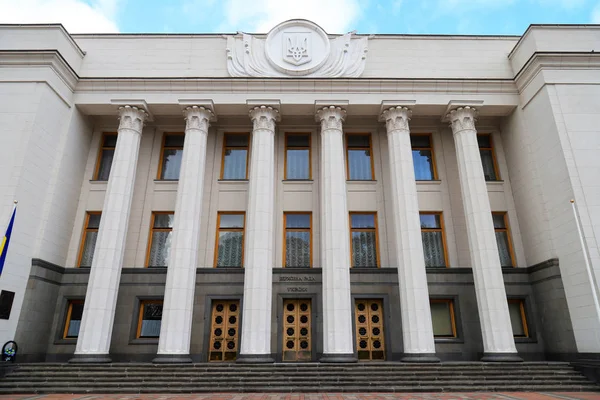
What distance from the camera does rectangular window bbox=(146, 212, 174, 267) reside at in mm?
16062

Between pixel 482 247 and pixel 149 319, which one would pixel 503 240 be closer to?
pixel 482 247

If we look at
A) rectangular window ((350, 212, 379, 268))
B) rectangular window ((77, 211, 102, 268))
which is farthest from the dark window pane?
rectangular window ((77, 211, 102, 268))

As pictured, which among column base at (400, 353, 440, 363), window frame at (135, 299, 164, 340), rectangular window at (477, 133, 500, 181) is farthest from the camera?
rectangular window at (477, 133, 500, 181)

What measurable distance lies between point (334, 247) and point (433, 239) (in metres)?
4.96

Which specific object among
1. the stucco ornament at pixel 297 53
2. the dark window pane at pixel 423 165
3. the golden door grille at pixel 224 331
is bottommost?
the golden door grille at pixel 224 331

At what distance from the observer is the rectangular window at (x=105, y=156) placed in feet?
56.3

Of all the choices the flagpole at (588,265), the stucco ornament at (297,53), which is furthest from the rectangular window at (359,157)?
the flagpole at (588,265)

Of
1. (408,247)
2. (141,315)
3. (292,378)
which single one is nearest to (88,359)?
(141,315)

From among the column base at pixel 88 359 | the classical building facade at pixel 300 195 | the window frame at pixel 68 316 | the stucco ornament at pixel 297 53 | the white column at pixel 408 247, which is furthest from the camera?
the stucco ornament at pixel 297 53

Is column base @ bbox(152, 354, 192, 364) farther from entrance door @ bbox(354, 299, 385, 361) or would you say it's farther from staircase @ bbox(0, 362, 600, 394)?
entrance door @ bbox(354, 299, 385, 361)

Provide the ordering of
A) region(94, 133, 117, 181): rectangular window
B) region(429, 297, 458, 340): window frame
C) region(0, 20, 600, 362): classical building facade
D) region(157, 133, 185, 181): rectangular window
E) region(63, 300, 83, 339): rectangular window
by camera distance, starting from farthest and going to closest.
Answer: region(157, 133, 185, 181): rectangular window < region(94, 133, 117, 181): rectangular window < region(429, 297, 458, 340): window frame < region(63, 300, 83, 339): rectangular window < region(0, 20, 600, 362): classical building facade

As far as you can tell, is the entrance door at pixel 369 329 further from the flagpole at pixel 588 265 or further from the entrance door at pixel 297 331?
the flagpole at pixel 588 265

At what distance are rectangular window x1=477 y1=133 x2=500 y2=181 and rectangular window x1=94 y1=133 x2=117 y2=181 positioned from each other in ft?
55.0

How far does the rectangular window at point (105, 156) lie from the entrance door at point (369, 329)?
12323 mm
